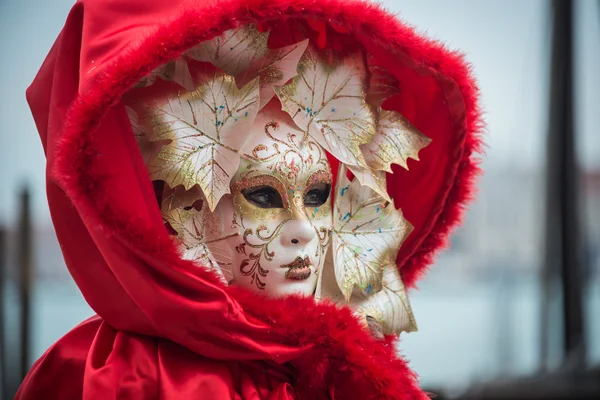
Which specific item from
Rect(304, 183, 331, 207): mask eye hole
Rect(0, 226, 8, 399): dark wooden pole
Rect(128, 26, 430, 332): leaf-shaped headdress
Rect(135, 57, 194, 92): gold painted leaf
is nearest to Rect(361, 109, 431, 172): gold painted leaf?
Rect(128, 26, 430, 332): leaf-shaped headdress

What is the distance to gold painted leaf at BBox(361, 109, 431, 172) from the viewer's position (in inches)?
48.4

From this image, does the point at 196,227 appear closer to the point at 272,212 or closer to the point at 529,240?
the point at 272,212

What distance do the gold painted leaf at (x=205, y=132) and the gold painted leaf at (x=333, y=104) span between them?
0.27ft

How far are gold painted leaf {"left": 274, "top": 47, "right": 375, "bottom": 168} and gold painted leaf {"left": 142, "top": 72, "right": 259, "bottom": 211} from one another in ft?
0.27

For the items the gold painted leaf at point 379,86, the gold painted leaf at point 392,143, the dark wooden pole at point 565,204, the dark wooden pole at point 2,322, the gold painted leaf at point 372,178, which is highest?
the dark wooden pole at point 565,204

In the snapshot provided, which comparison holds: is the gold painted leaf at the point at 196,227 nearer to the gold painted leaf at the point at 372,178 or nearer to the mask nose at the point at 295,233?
the mask nose at the point at 295,233

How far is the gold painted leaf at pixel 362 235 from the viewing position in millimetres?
1204

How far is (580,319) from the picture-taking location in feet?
8.86

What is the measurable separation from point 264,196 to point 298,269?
0.41ft

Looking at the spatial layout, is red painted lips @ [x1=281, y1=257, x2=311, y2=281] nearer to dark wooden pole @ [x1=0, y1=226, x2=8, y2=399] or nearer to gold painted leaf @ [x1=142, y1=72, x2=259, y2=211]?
gold painted leaf @ [x1=142, y1=72, x2=259, y2=211]

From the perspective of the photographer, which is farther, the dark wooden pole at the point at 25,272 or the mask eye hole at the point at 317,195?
the dark wooden pole at the point at 25,272

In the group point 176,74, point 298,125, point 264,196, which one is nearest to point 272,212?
point 264,196

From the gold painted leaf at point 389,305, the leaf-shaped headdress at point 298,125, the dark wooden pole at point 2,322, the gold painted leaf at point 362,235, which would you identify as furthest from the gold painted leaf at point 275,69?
the dark wooden pole at point 2,322

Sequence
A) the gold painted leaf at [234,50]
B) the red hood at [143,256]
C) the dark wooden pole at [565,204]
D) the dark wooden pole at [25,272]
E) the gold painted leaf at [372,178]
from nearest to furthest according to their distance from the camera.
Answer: the red hood at [143,256], the gold painted leaf at [234,50], the gold painted leaf at [372,178], the dark wooden pole at [25,272], the dark wooden pole at [565,204]
